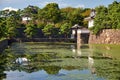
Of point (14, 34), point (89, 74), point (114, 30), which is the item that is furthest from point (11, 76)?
point (14, 34)

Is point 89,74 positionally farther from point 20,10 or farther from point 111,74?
point 20,10

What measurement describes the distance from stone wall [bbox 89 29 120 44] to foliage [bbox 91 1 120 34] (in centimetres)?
102

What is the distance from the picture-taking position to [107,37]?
55.4 meters

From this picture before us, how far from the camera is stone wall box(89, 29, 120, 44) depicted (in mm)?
52938

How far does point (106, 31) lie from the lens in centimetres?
5588

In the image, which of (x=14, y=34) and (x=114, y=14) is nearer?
(x=114, y=14)

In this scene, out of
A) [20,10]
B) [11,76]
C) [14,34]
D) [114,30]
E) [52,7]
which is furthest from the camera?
[20,10]

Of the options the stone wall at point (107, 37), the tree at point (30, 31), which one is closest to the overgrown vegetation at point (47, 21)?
the tree at point (30, 31)

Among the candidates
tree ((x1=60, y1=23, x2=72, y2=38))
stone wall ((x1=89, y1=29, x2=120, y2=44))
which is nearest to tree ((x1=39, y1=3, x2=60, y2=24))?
tree ((x1=60, y1=23, x2=72, y2=38))

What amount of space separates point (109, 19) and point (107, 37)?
380 centimetres

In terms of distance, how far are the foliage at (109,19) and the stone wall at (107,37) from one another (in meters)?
1.02

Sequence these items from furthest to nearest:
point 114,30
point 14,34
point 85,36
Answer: point 14,34 → point 85,36 → point 114,30

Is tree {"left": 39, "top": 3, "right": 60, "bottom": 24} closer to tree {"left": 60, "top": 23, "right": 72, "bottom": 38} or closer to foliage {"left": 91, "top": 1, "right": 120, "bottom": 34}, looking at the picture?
tree {"left": 60, "top": 23, "right": 72, "bottom": 38}

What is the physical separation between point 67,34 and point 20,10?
3026 centimetres
